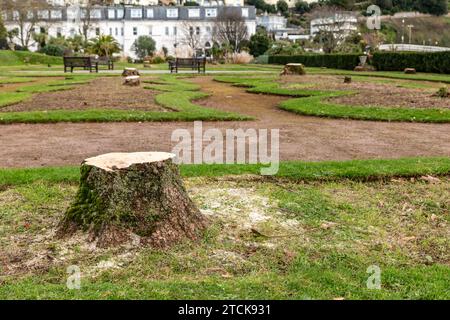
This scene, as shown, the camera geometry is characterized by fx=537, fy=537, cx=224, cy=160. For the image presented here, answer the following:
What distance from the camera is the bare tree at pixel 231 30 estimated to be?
80.9m

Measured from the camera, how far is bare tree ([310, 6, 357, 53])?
65.7 m

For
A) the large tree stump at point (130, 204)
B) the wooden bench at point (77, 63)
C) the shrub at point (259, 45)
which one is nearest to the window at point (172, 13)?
the shrub at point (259, 45)

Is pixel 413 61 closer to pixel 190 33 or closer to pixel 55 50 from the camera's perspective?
pixel 55 50

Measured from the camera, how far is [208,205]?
20.0 feet

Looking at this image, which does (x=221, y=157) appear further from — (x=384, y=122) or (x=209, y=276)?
(x=384, y=122)

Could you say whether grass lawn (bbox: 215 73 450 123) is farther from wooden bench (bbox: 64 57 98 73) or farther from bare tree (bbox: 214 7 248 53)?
bare tree (bbox: 214 7 248 53)

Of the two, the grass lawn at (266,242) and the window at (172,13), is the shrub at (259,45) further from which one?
the grass lawn at (266,242)

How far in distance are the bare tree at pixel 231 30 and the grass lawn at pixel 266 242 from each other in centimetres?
7341

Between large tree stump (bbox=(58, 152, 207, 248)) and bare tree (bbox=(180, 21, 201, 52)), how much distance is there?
8722 centimetres

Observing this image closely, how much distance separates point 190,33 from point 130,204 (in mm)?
87994

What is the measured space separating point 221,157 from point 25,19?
69.4m

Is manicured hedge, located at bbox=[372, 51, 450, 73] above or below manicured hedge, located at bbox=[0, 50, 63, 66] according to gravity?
below

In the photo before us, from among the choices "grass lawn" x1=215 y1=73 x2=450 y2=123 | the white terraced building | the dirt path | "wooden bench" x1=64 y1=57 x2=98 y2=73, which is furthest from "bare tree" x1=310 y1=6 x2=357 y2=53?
the dirt path

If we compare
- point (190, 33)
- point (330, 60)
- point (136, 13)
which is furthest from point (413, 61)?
point (136, 13)
